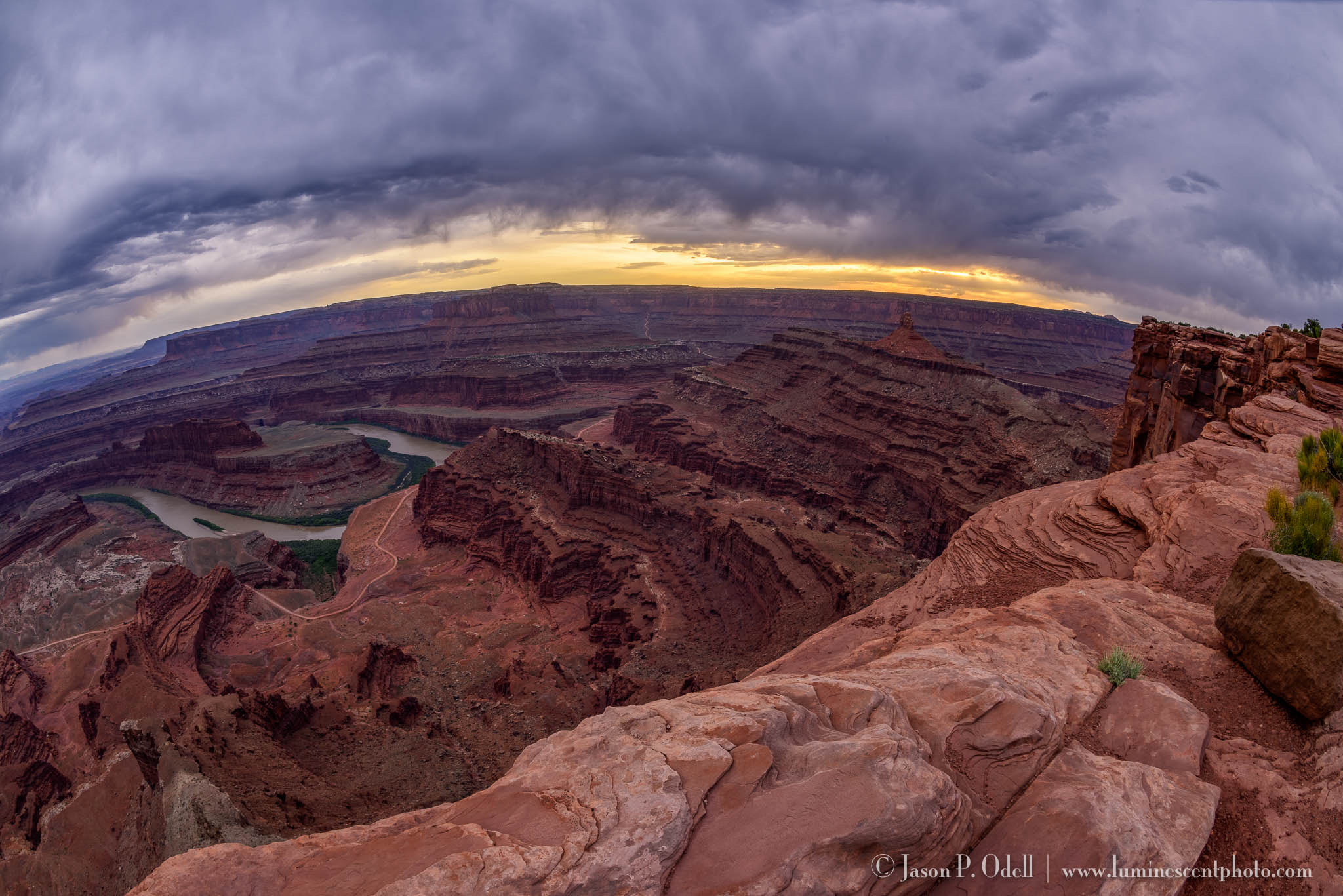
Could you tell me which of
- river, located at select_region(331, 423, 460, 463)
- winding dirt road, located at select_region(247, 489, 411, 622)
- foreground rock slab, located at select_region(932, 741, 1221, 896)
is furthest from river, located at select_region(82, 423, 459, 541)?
foreground rock slab, located at select_region(932, 741, 1221, 896)

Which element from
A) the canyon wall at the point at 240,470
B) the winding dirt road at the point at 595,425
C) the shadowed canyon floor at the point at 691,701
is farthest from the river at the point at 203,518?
the winding dirt road at the point at 595,425

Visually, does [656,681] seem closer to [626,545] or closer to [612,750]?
[626,545]

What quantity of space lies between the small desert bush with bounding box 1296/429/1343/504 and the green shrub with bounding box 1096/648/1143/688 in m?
6.23

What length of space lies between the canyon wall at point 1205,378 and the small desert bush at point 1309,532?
9763 mm

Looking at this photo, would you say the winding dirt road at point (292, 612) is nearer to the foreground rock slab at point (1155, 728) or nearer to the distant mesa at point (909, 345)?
the foreground rock slab at point (1155, 728)

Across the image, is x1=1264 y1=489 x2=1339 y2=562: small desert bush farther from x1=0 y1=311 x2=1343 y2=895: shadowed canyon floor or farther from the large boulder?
the large boulder

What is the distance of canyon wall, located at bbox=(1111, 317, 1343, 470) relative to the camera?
17016 mm

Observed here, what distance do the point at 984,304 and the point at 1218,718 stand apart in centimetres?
19764

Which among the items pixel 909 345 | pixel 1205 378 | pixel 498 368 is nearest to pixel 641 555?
pixel 1205 378

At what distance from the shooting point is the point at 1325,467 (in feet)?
37.0

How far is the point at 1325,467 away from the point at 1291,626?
6.31m

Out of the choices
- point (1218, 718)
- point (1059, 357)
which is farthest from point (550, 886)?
point (1059, 357)

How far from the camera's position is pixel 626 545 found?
41.4 m

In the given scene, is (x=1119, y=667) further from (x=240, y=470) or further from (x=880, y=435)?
(x=240, y=470)
